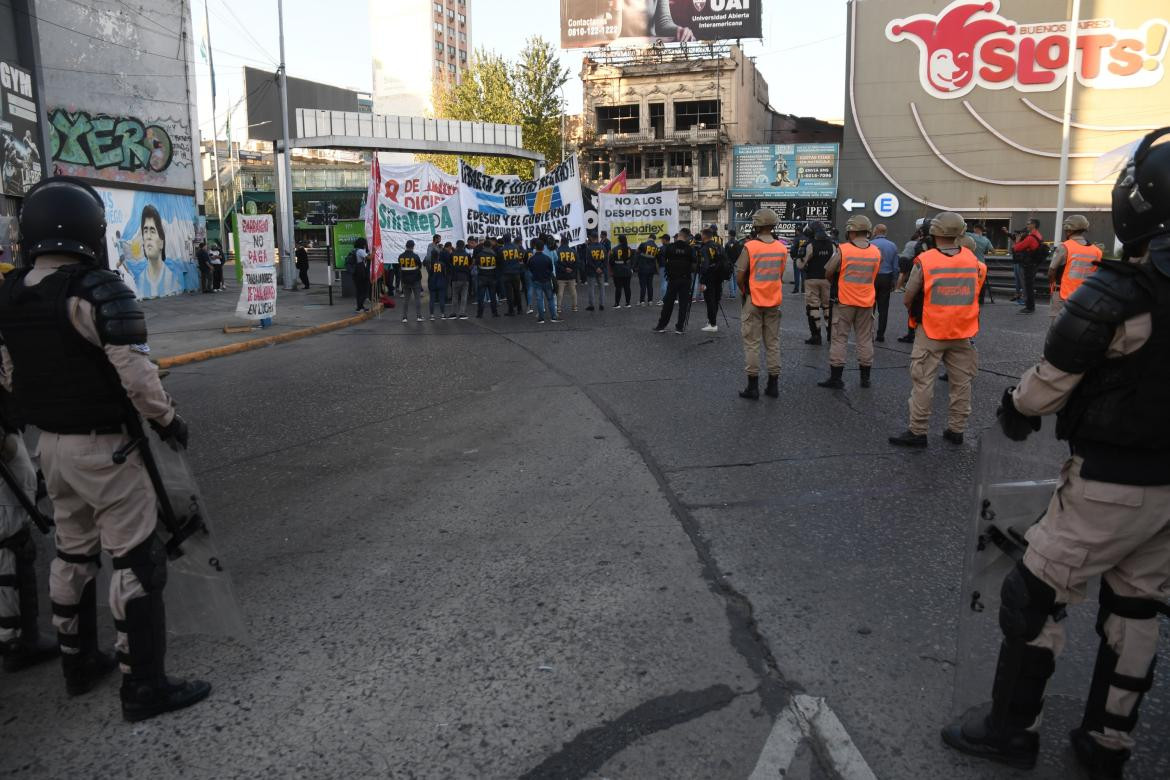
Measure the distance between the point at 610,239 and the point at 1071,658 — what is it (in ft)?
65.1

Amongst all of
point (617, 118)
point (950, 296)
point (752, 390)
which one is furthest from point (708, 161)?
point (950, 296)

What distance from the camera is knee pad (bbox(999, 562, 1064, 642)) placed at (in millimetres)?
2562

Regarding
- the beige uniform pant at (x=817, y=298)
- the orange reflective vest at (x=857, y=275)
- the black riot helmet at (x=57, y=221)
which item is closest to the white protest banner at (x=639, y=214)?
the beige uniform pant at (x=817, y=298)

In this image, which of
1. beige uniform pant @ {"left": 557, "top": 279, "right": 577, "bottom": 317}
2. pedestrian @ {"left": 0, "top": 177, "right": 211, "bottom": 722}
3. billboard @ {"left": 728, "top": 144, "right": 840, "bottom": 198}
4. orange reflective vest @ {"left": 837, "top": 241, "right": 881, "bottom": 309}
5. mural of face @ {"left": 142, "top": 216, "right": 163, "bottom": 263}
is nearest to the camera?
pedestrian @ {"left": 0, "top": 177, "right": 211, "bottom": 722}

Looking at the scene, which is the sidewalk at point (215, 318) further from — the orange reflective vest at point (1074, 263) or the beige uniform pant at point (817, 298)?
the orange reflective vest at point (1074, 263)

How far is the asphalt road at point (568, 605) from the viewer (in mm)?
2809

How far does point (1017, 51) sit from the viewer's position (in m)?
39.8

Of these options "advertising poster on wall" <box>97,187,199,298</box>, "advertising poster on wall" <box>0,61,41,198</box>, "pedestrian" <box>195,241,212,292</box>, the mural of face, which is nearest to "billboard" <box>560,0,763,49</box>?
"advertising poster on wall" <box>97,187,199,298</box>

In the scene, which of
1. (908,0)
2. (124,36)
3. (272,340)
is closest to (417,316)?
(272,340)

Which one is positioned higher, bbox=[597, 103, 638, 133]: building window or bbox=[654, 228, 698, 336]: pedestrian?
bbox=[597, 103, 638, 133]: building window

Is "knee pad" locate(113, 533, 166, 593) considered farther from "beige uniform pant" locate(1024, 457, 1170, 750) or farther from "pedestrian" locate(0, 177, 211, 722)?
"beige uniform pant" locate(1024, 457, 1170, 750)

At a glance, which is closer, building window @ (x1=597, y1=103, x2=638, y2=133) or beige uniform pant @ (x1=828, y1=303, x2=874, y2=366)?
beige uniform pant @ (x1=828, y1=303, x2=874, y2=366)

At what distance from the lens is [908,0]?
41.4 m

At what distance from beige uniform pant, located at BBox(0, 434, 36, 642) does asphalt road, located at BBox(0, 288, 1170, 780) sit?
29 centimetres
